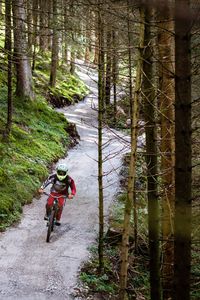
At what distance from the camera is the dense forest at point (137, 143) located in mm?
5145

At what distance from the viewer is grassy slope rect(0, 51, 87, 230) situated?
13.1m

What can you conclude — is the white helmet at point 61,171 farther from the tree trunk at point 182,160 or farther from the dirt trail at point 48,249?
the tree trunk at point 182,160

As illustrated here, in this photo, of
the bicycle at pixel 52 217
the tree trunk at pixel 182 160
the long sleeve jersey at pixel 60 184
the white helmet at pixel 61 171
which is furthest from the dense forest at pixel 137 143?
the white helmet at pixel 61 171

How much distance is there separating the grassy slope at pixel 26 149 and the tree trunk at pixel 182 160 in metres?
7.12

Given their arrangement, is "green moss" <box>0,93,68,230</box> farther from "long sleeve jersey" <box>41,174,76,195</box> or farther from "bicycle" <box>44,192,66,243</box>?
"long sleeve jersey" <box>41,174,76,195</box>

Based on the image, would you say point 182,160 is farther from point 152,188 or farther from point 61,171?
point 61,171

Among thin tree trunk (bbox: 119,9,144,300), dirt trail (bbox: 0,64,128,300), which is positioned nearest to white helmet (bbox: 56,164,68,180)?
dirt trail (bbox: 0,64,128,300)

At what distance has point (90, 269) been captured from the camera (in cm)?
1004

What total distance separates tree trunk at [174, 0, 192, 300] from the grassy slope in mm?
7122

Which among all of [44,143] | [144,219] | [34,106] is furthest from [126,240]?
[34,106]

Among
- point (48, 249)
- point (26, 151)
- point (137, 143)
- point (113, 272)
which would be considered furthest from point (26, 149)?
point (113, 272)

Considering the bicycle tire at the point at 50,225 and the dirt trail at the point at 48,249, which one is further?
the bicycle tire at the point at 50,225

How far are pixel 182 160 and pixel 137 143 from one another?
26.3 feet

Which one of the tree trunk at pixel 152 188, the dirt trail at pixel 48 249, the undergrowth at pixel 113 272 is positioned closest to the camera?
the tree trunk at pixel 152 188
